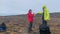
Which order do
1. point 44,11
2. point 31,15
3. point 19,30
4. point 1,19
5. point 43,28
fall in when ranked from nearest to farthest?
1. point 43,28
2. point 44,11
3. point 31,15
4. point 19,30
5. point 1,19

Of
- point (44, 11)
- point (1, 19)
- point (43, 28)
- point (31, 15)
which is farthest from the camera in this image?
point (1, 19)

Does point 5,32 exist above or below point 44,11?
below

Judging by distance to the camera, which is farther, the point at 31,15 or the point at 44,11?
the point at 31,15

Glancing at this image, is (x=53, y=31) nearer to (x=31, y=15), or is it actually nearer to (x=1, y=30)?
(x=31, y=15)

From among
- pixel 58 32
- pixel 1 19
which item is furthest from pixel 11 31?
pixel 1 19

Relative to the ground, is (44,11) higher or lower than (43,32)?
higher

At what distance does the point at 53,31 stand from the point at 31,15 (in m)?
1.77

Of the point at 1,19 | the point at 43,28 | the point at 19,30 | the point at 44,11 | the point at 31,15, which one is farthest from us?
the point at 1,19

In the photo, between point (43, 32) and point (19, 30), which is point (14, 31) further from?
point (43, 32)

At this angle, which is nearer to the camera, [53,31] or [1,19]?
[53,31]

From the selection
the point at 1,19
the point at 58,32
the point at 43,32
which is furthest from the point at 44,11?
the point at 1,19

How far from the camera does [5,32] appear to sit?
17.8 meters

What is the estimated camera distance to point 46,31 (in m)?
13.8

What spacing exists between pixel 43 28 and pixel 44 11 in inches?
68.0
